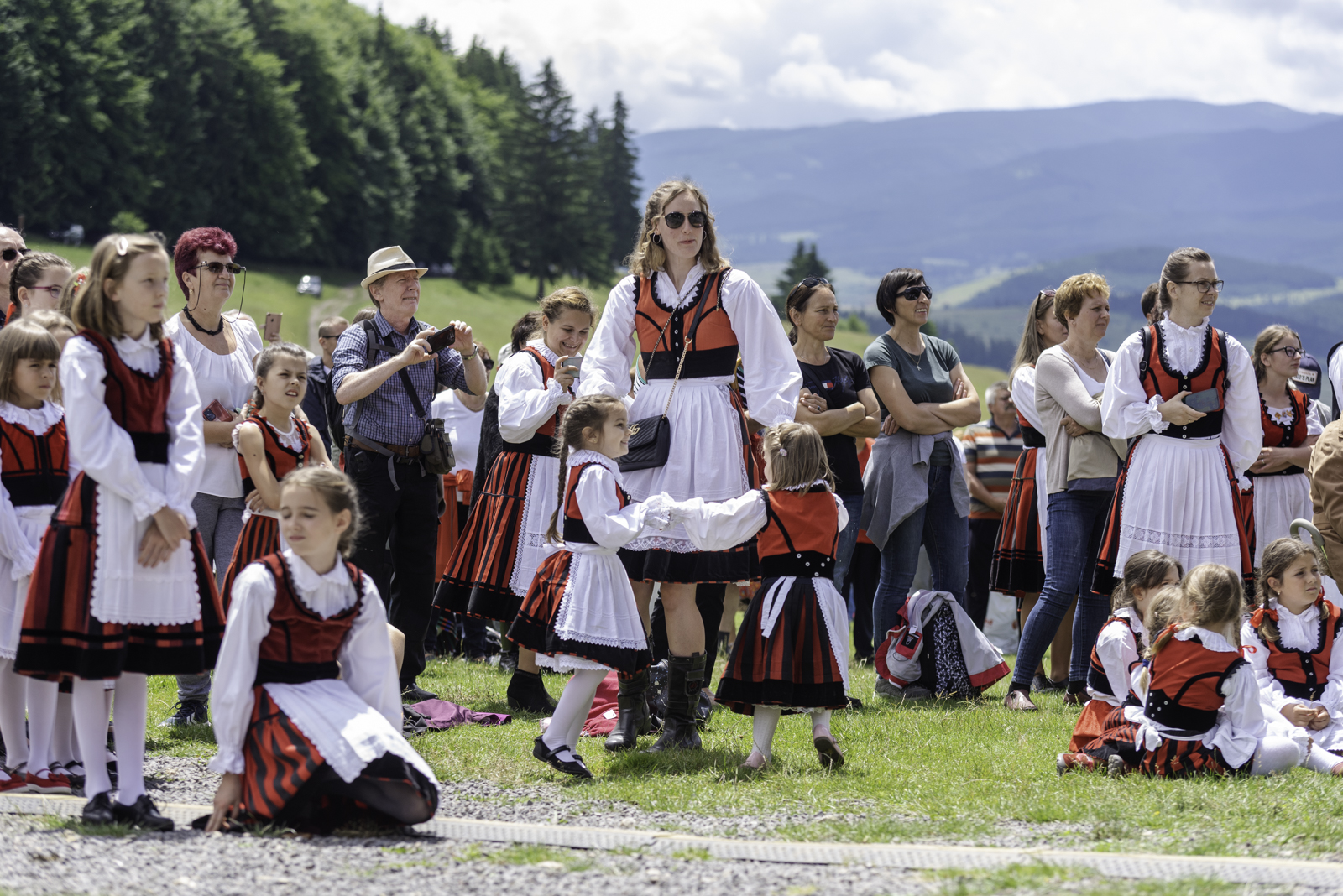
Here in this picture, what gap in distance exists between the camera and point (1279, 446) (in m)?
8.24

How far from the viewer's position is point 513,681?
297 inches

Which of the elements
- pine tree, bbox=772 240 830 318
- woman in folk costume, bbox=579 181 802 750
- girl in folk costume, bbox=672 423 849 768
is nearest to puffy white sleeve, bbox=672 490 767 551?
girl in folk costume, bbox=672 423 849 768

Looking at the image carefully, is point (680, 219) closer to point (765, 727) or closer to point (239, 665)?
point (765, 727)

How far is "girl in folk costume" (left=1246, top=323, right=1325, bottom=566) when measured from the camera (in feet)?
27.0

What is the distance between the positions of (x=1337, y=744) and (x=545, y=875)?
4133mm

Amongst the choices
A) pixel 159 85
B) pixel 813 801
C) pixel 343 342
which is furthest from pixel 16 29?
pixel 813 801

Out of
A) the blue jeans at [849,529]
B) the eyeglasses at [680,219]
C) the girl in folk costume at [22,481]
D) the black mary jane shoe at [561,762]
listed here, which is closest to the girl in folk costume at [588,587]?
the black mary jane shoe at [561,762]

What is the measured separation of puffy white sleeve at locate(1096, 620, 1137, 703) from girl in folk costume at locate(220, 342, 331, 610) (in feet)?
12.4

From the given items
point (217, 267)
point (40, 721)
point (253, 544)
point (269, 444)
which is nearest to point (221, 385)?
point (269, 444)

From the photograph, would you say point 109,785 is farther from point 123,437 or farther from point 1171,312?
point 1171,312

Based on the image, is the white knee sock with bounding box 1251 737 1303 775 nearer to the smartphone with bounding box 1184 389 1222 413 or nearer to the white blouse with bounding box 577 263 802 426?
the smartphone with bounding box 1184 389 1222 413

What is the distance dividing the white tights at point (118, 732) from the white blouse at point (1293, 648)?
4.95m

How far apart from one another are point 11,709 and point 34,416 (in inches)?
47.3

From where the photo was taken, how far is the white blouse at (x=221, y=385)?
21.6 ft
